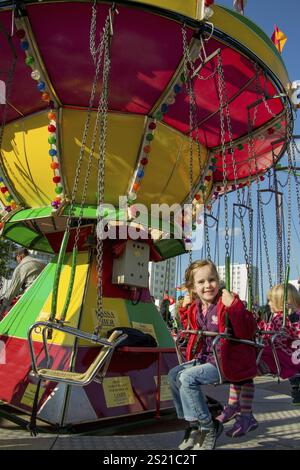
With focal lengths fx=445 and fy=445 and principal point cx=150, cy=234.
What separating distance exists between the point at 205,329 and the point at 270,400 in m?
3.46

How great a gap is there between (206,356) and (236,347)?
253mm

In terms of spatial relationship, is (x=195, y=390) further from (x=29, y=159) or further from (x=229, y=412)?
(x=29, y=159)

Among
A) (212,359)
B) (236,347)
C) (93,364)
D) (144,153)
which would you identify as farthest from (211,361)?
(144,153)

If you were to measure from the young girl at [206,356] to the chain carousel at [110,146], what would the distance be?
3.38 feet

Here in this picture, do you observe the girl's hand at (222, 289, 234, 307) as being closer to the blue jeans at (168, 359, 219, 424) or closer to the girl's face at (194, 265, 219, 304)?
the girl's face at (194, 265, 219, 304)

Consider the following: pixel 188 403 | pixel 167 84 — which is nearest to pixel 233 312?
pixel 188 403

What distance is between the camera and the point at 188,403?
3.06m

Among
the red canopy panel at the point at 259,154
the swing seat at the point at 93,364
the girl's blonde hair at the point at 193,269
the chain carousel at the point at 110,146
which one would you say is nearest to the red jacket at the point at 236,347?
the girl's blonde hair at the point at 193,269

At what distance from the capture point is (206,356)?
131 inches

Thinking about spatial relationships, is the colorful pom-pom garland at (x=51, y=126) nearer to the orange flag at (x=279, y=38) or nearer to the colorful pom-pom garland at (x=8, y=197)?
the colorful pom-pom garland at (x=8, y=197)

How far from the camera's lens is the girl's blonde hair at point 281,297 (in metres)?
5.29

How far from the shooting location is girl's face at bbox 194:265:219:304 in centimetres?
336

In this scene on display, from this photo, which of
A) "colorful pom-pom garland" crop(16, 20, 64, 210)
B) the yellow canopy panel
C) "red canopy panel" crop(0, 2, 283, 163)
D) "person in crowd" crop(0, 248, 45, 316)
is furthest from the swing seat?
"person in crowd" crop(0, 248, 45, 316)
